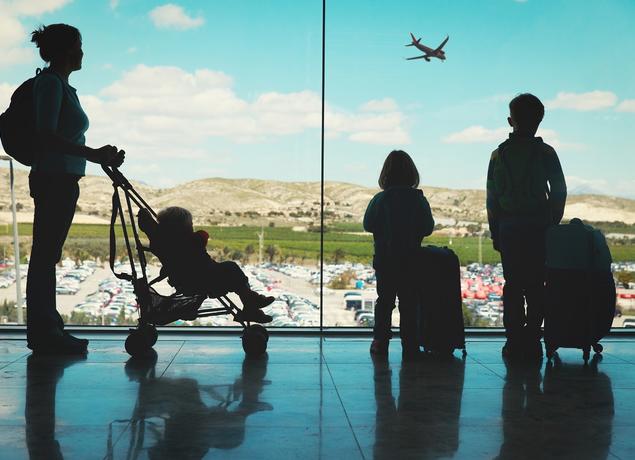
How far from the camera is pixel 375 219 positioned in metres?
4.38

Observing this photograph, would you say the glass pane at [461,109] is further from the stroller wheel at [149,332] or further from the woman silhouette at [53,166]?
the woman silhouette at [53,166]

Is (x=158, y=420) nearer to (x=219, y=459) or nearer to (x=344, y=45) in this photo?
(x=219, y=459)

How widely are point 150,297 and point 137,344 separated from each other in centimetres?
25

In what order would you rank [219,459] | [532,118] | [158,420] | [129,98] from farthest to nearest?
[129,98] → [532,118] → [158,420] → [219,459]

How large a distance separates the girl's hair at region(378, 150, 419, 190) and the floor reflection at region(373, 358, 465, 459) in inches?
37.5

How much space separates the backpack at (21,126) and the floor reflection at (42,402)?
101 centimetres

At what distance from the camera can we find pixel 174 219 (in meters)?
4.14

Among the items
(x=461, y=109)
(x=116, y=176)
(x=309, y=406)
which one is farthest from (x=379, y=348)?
(x=461, y=109)

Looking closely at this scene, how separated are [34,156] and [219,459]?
223cm

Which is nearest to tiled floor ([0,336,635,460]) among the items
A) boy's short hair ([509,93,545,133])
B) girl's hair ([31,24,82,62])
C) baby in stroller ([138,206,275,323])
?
baby in stroller ([138,206,275,323])

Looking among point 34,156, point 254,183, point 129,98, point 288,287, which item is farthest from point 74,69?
point 288,287

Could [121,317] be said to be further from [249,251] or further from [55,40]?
[55,40]

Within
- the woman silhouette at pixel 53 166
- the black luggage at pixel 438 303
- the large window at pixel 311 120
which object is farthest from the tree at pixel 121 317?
the black luggage at pixel 438 303

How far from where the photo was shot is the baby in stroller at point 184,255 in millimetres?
4129
